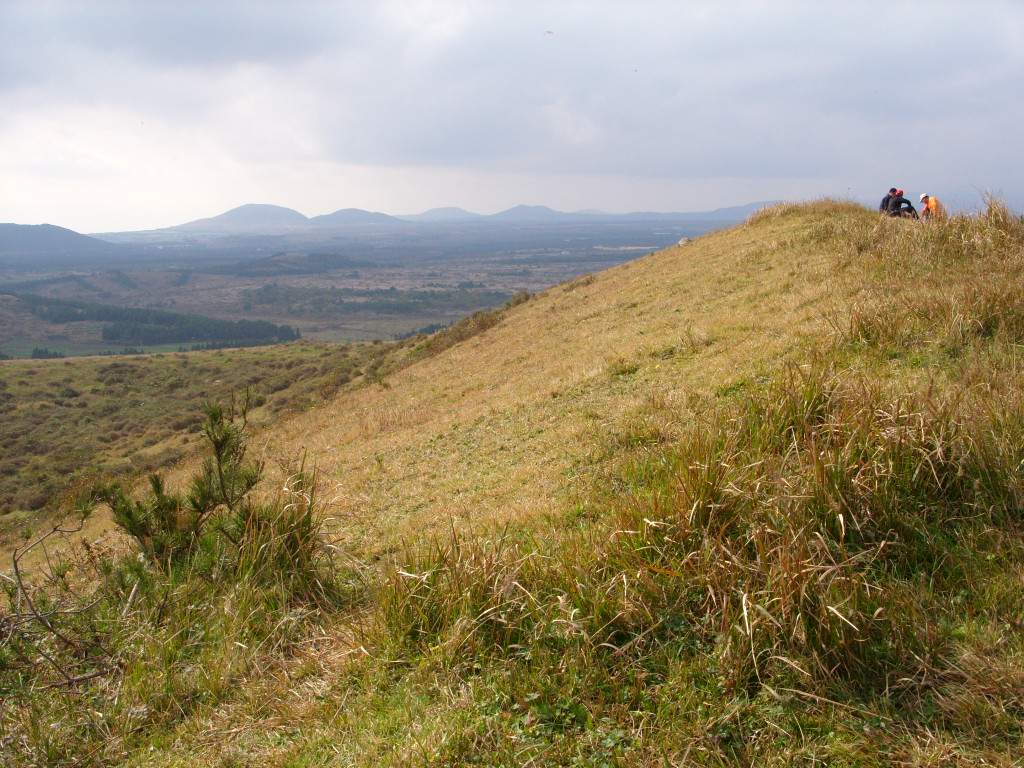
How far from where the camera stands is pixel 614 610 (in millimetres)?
3248

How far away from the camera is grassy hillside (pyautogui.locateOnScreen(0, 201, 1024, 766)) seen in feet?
8.59

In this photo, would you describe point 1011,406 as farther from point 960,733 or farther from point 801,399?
point 960,733

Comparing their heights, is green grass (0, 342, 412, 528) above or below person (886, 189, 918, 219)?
below

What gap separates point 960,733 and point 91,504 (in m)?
6.04

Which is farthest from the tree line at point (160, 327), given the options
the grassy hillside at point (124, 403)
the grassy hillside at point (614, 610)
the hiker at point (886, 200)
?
the grassy hillside at point (614, 610)

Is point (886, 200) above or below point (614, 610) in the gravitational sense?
above

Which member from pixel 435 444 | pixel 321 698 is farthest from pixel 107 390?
pixel 321 698

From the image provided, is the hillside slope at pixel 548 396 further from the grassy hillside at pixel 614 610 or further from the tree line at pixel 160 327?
the tree line at pixel 160 327

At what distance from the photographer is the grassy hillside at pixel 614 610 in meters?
2.62

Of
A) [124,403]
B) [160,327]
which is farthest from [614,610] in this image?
[160,327]

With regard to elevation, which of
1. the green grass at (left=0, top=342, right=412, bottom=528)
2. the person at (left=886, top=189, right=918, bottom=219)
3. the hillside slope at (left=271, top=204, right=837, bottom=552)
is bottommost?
the green grass at (left=0, top=342, right=412, bottom=528)

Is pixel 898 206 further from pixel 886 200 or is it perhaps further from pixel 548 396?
pixel 548 396

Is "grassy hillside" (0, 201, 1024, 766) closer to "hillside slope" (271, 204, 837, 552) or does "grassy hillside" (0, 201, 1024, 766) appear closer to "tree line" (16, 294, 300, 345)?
"hillside slope" (271, 204, 837, 552)

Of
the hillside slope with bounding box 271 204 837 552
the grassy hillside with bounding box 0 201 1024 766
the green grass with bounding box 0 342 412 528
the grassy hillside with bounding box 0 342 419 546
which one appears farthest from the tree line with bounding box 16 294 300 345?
the grassy hillside with bounding box 0 201 1024 766
